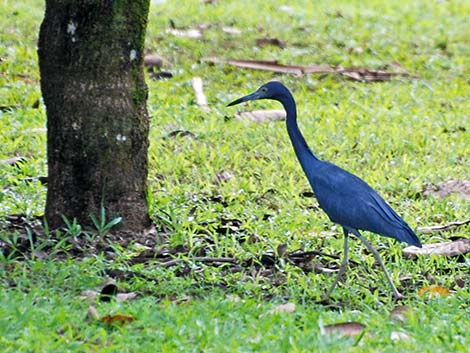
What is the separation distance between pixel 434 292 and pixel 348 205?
689 millimetres

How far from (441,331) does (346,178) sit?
4.41 ft

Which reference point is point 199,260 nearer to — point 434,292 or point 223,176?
point 434,292

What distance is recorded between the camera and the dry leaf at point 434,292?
241 inches

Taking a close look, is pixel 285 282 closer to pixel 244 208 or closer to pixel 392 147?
pixel 244 208

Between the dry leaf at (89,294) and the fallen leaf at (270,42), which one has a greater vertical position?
the fallen leaf at (270,42)

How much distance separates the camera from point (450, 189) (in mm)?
8031

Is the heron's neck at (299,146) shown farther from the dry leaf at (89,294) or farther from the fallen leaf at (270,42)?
the fallen leaf at (270,42)

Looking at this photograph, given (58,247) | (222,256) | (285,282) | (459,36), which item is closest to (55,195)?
(58,247)

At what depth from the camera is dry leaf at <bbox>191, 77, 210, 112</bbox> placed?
9630 millimetres

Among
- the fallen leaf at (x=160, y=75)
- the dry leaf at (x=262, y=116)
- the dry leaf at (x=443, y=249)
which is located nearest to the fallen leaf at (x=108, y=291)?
the dry leaf at (x=443, y=249)

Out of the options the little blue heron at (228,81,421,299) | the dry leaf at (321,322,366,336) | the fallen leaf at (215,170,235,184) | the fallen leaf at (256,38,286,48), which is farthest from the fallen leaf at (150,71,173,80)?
the dry leaf at (321,322,366,336)

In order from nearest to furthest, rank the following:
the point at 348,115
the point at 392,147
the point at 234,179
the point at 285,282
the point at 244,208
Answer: the point at 285,282 → the point at 244,208 → the point at 234,179 → the point at 392,147 → the point at 348,115

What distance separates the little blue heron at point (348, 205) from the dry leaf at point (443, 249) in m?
0.69

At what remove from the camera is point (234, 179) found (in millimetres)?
8109
